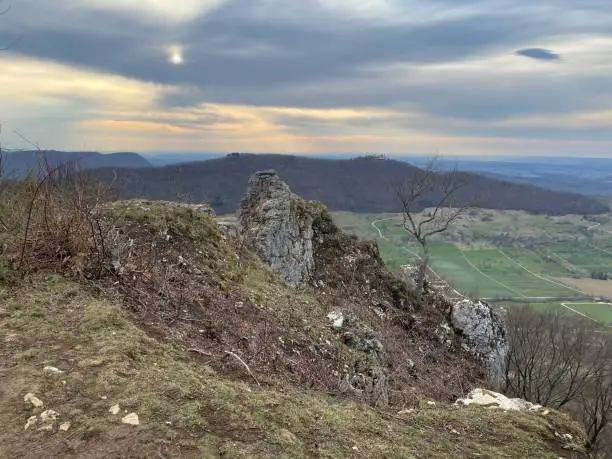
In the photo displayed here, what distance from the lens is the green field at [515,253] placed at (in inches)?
3558

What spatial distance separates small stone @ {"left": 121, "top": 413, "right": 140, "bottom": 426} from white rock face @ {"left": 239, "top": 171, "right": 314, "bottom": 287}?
1258cm

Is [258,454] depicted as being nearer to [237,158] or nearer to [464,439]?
[464,439]

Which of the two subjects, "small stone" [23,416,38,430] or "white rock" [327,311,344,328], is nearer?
"small stone" [23,416,38,430]

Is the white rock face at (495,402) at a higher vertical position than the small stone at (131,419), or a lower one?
lower

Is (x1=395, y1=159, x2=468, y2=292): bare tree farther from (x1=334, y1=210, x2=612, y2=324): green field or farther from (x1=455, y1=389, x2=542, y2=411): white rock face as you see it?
(x1=334, y1=210, x2=612, y2=324): green field

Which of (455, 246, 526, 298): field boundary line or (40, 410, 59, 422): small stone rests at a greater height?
(40, 410, 59, 422): small stone

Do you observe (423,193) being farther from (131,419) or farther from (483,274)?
(483,274)

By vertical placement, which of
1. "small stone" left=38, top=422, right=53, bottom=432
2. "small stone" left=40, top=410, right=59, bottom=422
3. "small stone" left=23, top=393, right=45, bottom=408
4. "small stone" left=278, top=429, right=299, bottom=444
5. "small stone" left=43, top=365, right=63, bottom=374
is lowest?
"small stone" left=278, top=429, right=299, bottom=444

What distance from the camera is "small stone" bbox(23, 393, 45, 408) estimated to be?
4.79 m

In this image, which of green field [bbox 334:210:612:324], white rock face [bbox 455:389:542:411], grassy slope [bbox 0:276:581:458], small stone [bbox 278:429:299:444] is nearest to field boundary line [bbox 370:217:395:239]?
green field [bbox 334:210:612:324]

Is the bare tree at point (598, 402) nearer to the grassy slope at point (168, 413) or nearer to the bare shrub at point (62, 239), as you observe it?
the grassy slope at point (168, 413)

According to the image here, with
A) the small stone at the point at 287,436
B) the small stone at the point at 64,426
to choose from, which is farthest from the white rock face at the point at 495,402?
the small stone at the point at 64,426

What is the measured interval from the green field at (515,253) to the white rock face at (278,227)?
2365 inches

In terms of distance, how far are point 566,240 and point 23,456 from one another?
548 feet
